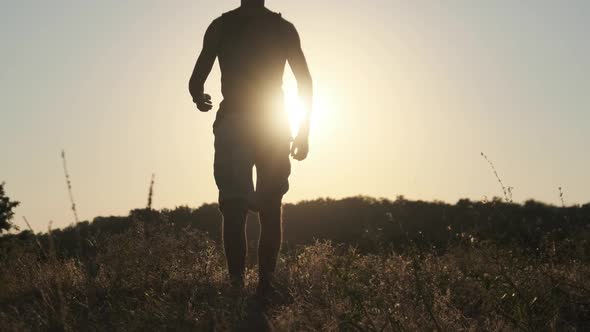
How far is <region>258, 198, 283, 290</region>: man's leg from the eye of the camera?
5.50 m

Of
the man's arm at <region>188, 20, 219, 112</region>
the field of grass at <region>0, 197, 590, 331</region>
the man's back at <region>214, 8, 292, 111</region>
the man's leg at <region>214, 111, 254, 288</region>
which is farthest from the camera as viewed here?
the man's arm at <region>188, 20, 219, 112</region>

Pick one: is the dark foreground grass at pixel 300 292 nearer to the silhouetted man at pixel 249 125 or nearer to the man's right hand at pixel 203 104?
the silhouetted man at pixel 249 125

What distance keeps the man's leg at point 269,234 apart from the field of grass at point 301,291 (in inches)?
8.6

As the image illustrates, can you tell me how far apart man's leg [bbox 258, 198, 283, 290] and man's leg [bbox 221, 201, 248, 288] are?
16 centimetres

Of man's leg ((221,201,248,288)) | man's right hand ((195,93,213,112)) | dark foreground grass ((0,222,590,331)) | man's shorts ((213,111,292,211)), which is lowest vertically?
dark foreground grass ((0,222,590,331))

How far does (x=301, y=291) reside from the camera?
5.05 meters

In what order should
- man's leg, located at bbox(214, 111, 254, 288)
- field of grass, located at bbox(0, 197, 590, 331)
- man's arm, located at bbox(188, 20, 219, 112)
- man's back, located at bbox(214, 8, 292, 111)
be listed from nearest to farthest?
1. field of grass, located at bbox(0, 197, 590, 331)
2. man's leg, located at bbox(214, 111, 254, 288)
3. man's back, located at bbox(214, 8, 292, 111)
4. man's arm, located at bbox(188, 20, 219, 112)

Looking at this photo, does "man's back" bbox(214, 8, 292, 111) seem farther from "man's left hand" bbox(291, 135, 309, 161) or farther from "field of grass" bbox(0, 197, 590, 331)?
"field of grass" bbox(0, 197, 590, 331)

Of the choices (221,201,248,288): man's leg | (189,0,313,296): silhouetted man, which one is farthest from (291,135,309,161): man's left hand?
(221,201,248,288): man's leg

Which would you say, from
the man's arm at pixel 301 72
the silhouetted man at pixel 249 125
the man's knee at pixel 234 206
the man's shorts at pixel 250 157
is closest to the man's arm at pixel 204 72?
the silhouetted man at pixel 249 125

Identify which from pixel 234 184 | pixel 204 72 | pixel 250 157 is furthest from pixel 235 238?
pixel 204 72

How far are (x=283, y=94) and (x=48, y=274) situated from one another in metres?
2.58

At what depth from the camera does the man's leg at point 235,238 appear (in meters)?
5.45

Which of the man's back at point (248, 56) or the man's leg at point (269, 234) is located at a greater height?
the man's back at point (248, 56)
